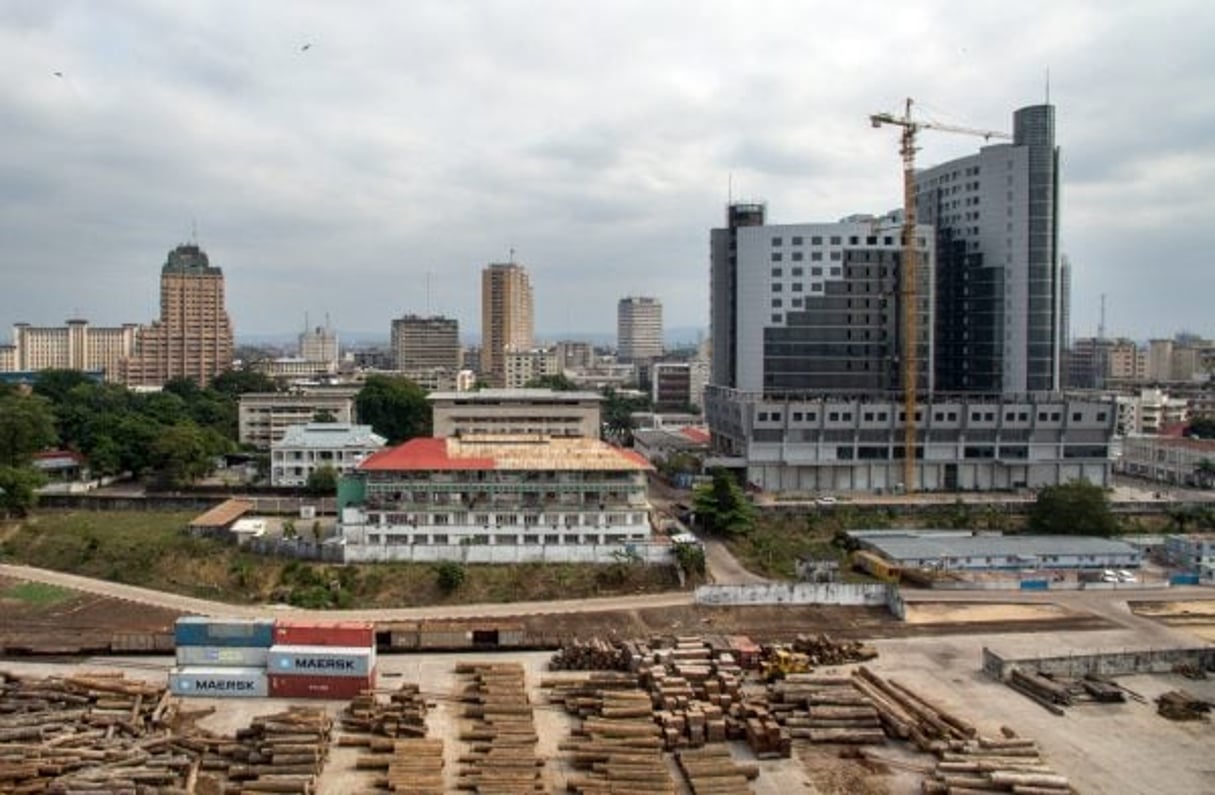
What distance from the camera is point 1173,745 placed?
33.1 metres

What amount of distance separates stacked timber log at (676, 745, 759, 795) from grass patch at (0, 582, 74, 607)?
30.9 meters

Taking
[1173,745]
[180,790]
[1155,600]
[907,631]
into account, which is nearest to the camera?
[180,790]

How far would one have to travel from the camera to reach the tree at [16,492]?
59.4 metres

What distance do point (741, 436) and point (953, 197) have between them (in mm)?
27419

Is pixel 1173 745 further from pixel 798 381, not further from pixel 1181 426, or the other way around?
pixel 1181 426

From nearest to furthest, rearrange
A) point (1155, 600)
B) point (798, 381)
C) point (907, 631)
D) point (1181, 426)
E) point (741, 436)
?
point (907, 631)
point (1155, 600)
point (741, 436)
point (798, 381)
point (1181, 426)

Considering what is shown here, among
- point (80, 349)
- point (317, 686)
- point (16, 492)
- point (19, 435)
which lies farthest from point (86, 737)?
point (80, 349)

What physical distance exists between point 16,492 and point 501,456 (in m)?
26.7

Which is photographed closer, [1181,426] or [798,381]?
[798,381]

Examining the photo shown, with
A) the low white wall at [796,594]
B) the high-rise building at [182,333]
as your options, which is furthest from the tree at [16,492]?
the high-rise building at [182,333]

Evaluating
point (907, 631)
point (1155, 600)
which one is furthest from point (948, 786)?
point (1155, 600)

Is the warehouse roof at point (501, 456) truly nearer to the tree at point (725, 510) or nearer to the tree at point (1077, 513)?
the tree at point (725, 510)

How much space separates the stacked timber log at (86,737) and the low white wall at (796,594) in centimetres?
2293

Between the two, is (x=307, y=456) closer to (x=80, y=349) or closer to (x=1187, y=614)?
(x=1187, y=614)
